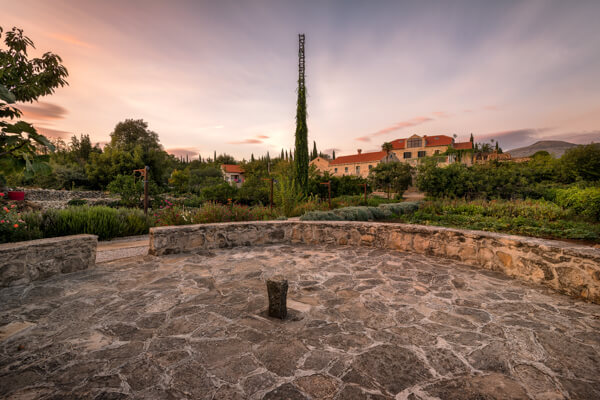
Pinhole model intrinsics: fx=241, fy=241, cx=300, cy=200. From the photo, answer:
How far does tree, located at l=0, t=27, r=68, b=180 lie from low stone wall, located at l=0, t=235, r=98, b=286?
200 cm

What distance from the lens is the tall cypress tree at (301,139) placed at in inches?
538

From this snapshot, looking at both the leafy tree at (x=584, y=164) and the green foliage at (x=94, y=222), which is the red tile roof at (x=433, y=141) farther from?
the green foliage at (x=94, y=222)

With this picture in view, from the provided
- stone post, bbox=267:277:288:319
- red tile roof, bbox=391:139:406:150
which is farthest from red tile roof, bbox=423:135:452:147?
stone post, bbox=267:277:288:319

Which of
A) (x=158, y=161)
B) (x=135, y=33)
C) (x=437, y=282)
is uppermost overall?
(x=135, y=33)

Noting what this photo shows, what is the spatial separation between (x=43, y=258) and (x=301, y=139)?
39.7ft

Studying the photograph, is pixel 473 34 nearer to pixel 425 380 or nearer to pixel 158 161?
pixel 425 380

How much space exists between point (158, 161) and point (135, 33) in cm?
1735

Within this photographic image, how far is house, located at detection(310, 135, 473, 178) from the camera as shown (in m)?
42.4

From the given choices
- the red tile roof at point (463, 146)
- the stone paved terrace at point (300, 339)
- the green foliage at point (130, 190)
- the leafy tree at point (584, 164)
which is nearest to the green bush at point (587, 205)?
the leafy tree at point (584, 164)

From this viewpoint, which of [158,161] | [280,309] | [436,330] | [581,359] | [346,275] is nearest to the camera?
[581,359]

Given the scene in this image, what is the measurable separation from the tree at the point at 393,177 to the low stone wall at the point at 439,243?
1754cm

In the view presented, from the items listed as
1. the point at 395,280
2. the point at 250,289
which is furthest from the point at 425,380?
the point at 250,289

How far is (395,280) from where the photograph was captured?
3.61 m

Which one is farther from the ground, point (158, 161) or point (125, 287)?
point (158, 161)
